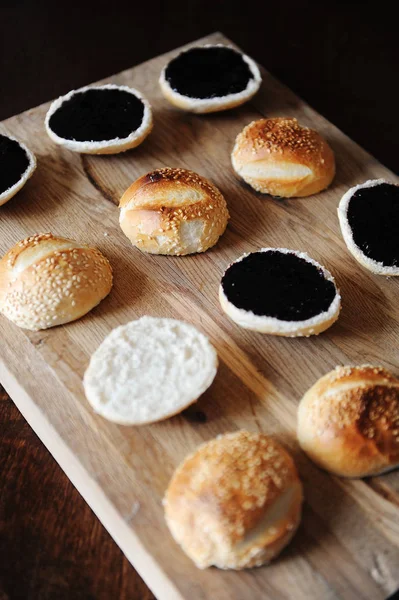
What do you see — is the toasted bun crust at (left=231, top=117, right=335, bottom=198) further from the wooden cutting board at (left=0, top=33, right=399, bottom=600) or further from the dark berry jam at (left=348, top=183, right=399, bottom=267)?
the dark berry jam at (left=348, top=183, right=399, bottom=267)

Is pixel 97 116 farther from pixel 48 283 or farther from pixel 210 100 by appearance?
pixel 48 283

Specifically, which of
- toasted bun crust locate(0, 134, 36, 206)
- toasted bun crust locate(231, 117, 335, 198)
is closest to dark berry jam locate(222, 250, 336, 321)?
toasted bun crust locate(231, 117, 335, 198)

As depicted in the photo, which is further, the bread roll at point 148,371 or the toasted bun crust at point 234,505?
the bread roll at point 148,371

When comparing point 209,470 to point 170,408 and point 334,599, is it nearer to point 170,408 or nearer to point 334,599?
point 170,408

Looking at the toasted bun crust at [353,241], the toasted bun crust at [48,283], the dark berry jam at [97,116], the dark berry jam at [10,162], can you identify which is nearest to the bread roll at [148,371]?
the toasted bun crust at [48,283]

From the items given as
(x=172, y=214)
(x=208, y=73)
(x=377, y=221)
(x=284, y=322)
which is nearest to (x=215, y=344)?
(x=284, y=322)

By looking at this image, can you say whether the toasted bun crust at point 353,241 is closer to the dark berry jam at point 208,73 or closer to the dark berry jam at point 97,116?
the dark berry jam at point 208,73

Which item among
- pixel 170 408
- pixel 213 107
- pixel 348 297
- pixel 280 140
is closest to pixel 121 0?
pixel 213 107
